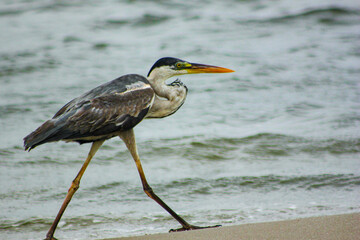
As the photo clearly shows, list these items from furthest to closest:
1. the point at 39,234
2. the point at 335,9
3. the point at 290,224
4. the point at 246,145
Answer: the point at 335,9 < the point at 246,145 < the point at 39,234 < the point at 290,224

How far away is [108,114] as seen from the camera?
4.27 m

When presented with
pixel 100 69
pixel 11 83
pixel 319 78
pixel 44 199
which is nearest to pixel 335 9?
pixel 319 78

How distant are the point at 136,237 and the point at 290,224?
1143mm

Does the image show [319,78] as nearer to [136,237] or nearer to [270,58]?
[270,58]

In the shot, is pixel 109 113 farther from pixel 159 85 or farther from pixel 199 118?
pixel 199 118

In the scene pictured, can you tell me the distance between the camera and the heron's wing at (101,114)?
13.6ft

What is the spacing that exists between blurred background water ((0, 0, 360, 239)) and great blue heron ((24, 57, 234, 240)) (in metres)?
0.76

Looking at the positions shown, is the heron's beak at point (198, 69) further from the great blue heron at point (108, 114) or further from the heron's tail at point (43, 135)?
the heron's tail at point (43, 135)

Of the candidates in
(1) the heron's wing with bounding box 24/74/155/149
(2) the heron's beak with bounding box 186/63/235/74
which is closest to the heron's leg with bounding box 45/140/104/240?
(1) the heron's wing with bounding box 24/74/155/149

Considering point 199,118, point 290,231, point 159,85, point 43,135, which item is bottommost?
point 199,118

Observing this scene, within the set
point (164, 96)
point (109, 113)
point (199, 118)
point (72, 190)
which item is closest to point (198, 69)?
point (164, 96)

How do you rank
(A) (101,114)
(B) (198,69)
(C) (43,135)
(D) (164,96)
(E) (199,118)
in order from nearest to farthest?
(C) (43,135), (A) (101,114), (D) (164,96), (B) (198,69), (E) (199,118)

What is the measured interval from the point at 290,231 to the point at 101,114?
64.7 inches

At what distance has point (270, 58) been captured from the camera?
426 inches
